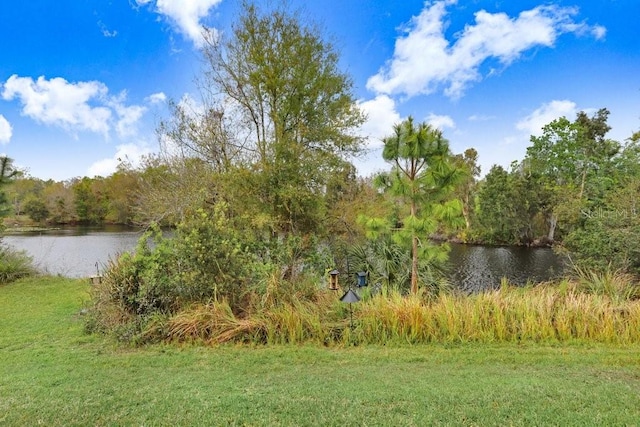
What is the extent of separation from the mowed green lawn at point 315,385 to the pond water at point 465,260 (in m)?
9.12

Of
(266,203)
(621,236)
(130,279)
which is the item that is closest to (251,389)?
(130,279)

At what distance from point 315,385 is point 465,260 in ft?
62.0

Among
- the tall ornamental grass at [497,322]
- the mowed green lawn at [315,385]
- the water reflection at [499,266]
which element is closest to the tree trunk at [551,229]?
the water reflection at [499,266]

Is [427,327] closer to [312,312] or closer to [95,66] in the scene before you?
[312,312]

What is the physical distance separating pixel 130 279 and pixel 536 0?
12825 millimetres

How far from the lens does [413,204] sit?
6336 mm

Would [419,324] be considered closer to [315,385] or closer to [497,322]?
[497,322]

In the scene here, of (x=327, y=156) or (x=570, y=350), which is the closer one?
(x=570, y=350)

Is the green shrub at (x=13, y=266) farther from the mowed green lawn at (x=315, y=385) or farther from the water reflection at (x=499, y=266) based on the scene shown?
the water reflection at (x=499, y=266)

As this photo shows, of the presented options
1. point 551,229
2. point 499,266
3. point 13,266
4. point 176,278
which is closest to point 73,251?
point 13,266

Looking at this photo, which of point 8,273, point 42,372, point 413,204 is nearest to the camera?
point 42,372

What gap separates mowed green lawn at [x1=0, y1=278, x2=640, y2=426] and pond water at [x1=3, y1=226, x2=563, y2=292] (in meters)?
9.12

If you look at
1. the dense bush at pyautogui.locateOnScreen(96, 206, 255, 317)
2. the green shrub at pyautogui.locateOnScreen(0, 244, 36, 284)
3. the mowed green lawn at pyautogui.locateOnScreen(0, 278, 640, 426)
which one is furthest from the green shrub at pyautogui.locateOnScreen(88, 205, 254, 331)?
the green shrub at pyautogui.locateOnScreen(0, 244, 36, 284)

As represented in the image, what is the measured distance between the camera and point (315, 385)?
289 centimetres
